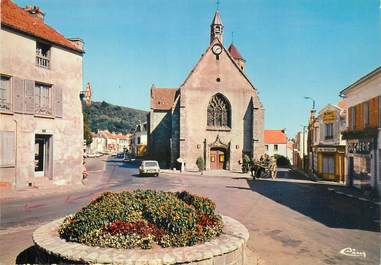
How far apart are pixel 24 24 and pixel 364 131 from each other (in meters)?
20.8

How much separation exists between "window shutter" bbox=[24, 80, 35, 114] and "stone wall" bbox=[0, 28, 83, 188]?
Result: 277 millimetres

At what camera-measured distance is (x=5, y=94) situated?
17500 mm

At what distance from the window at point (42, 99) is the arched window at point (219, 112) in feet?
77.4

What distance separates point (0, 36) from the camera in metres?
16.9

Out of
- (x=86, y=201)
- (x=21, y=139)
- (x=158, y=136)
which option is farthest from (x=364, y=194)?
(x=158, y=136)

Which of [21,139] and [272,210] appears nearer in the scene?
[272,210]

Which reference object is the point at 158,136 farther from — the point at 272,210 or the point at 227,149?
the point at 272,210

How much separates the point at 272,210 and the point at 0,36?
49.6 ft

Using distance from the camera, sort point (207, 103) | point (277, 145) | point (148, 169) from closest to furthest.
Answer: point (148, 169), point (207, 103), point (277, 145)

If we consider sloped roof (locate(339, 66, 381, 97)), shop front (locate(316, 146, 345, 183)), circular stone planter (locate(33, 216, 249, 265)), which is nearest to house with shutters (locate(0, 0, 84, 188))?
circular stone planter (locate(33, 216, 249, 265))

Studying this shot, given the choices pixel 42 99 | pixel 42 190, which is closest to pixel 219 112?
pixel 42 99

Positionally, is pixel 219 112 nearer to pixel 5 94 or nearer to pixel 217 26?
pixel 217 26

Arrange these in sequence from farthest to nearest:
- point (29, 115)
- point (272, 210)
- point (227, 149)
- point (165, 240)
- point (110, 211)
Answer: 1. point (227, 149)
2. point (29, 115)
3. point (272, 210)
4. point (110, 211)
5. point (165, 240)

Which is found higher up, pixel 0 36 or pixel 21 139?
pixel 0 36
